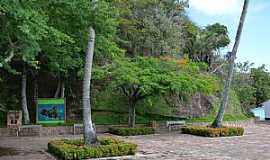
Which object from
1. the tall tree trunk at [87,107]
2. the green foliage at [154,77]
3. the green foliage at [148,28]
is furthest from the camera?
the green foliage at [148,28]

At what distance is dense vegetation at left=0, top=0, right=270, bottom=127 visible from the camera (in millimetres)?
12883

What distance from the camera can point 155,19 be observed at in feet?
97.6

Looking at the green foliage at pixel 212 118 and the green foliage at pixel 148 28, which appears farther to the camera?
the green foliage at pixel 148 28

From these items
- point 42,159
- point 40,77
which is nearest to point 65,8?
point 42,159

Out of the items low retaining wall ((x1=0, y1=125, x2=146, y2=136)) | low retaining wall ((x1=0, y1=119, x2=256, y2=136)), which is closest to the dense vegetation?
low retaining wall ((x1=0, y1=119, x2=256, y2=136))

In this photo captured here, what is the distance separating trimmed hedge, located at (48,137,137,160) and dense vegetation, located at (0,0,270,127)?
2.95m

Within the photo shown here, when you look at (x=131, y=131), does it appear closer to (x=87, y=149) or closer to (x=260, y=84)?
(x=87, y=149)

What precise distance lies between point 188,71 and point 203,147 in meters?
7.11

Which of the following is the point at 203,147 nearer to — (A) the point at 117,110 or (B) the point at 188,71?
(B) the point at 188,71

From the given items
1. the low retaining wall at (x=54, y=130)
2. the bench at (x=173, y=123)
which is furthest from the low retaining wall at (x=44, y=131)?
the bench at (x=173, y=123)

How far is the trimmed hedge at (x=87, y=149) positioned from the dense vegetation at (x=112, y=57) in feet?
9.69

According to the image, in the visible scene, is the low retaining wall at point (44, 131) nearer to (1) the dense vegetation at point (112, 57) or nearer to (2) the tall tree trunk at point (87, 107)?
(1) the dense vegetation at point (112, 57)

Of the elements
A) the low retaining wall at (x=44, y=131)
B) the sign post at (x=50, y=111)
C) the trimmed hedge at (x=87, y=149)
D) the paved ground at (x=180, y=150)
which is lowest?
the paved ground at (x=180, y=150)

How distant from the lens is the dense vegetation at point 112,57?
1288 cm
